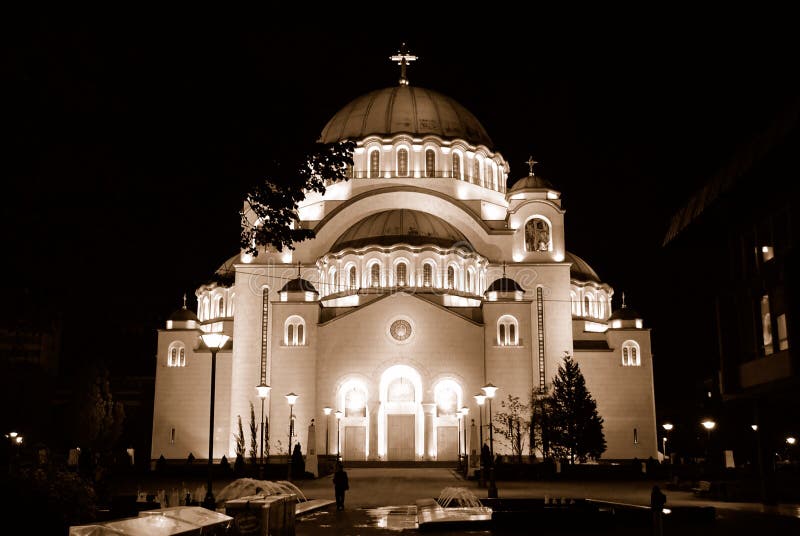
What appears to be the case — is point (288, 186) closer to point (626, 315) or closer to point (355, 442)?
point (355, 442)

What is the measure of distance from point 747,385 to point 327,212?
2917 cm

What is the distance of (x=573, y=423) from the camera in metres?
36.2

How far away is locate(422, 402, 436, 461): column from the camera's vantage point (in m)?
40.4

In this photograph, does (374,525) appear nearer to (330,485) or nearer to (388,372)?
(330,485)

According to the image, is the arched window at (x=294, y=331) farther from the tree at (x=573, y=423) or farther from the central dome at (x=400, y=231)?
the tree at (x=573, y=423)

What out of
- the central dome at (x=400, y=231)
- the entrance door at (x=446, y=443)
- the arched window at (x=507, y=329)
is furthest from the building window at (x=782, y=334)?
the central dome at (x=400, y=231)

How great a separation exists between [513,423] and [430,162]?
51.4 feet

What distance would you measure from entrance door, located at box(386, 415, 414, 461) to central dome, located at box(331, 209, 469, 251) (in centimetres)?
837

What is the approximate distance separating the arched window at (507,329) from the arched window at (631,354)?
8202 mm

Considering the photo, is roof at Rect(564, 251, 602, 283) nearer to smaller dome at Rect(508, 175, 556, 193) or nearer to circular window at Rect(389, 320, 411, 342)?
smaller dome at Rect(508, 175, 556, 193)

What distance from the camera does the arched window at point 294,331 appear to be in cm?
4225

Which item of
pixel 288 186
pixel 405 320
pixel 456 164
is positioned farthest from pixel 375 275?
pixel 288 186

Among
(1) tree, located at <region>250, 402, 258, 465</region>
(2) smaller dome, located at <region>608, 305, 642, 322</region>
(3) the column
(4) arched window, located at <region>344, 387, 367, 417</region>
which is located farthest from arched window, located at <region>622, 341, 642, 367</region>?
(1) tree, located at <region>250, 402, 258, 465</region>

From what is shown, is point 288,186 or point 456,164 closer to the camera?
point 288,186
